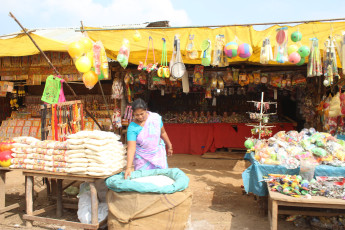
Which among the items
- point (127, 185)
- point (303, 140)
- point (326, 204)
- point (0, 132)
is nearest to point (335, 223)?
point (326, 204)

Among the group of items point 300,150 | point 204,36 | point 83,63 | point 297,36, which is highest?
point 204,36

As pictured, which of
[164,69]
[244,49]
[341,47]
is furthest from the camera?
[164,69]

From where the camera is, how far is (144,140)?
11.1ft

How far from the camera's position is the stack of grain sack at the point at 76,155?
10.7 feet

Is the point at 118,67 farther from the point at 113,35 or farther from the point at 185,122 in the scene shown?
the point at 185,122

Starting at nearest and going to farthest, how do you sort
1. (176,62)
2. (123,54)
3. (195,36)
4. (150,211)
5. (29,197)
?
(150,211) → (29,197) → (123,54) → (176,62) → (195,36)

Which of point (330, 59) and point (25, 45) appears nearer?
point (330, 59)

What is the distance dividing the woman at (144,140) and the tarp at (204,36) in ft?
6.99

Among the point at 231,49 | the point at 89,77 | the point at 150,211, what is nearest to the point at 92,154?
the point at 150,211

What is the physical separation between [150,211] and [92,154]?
97cm

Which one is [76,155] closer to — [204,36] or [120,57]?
[120,57]

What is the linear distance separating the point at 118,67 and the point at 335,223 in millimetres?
5185

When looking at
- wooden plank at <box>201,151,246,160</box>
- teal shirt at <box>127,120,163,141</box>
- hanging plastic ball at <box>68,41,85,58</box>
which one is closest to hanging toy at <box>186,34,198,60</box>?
hanging plastic ball at <box>68,41,85,58</box>

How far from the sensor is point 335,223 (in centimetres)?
358
